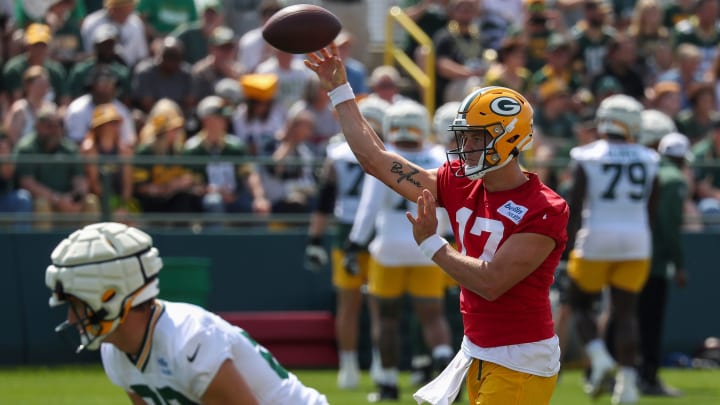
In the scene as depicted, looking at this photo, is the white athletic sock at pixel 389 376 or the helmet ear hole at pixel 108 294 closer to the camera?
the helmet ear hole at pixel 108 294

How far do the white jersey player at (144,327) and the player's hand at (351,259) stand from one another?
18.7 ft

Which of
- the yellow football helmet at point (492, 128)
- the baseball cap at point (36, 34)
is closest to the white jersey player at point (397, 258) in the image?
the baseball cap at point (36, 34)

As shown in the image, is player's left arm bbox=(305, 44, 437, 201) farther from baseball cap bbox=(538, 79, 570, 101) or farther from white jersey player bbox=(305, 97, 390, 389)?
baseball cap bbox=(538, 79, 570, 101)

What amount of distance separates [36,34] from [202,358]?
9.54m

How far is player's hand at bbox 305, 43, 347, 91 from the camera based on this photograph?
20.6 feet

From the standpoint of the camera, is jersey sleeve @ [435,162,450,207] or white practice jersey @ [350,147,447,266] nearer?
jersey sleeve @ [435,162,450,207]

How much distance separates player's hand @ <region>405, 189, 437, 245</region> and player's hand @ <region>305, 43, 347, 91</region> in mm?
985

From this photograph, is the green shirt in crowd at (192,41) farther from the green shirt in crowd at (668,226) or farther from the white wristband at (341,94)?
the white wristband at (341,94)

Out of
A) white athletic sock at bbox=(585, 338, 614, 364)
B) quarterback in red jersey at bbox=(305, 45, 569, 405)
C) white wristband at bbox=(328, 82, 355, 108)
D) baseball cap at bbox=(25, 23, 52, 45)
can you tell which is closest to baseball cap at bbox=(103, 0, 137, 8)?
baseball cap at bbox=(25, 23, 52, 45)

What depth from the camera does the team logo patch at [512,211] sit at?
5.64 m

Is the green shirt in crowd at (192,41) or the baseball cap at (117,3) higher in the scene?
the baseball cap at (117,3)

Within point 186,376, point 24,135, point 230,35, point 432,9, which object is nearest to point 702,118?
point 432,9

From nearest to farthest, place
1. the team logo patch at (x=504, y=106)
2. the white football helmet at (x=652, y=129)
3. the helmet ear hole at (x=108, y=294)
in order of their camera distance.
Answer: the helmet ear hole at (x=108, y=294) → the team logo patch at (x=504, y=106) → the white football helmet at (x=652, y=129)

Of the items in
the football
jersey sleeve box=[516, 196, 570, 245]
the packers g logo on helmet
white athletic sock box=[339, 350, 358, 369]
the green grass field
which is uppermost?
the football
